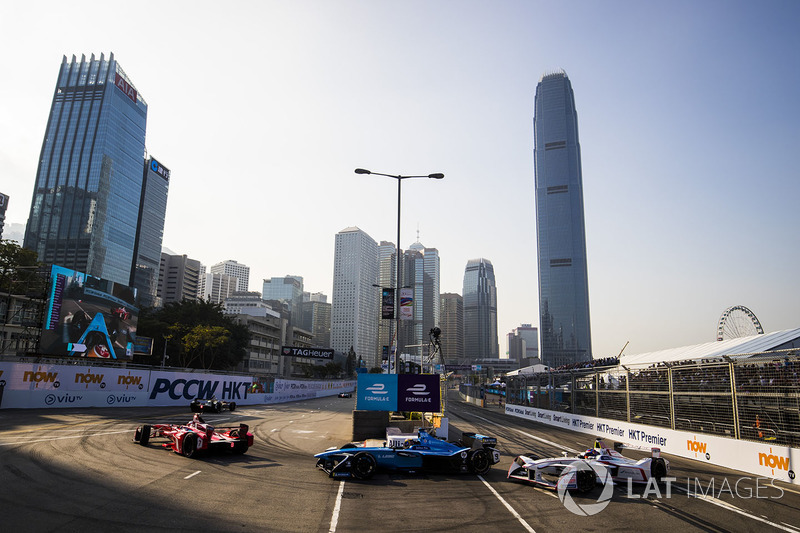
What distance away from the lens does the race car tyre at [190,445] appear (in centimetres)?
1495

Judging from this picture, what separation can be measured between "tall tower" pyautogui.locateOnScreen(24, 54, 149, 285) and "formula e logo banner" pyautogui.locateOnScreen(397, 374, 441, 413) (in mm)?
154417

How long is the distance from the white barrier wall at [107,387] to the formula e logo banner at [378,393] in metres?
22.1

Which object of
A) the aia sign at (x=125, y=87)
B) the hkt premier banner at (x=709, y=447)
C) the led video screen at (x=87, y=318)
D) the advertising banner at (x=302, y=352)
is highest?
the aia sign at (x=125, y=87)

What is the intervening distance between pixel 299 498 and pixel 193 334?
187 feet

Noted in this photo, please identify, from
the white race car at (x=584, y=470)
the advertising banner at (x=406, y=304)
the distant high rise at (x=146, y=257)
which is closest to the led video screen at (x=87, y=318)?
the advertising banner at (x=406, y=304)

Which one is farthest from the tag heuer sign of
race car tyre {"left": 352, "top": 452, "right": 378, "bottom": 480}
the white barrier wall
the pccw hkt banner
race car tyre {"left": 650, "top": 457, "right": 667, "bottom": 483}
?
race car tyre {"left": 650, "top": 457, "right": 667, "bottom": 483}

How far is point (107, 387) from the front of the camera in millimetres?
31984

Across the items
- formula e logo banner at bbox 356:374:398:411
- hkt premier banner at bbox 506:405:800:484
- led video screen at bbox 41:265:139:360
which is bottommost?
hkt premier banner at bbox 506:405:800:484

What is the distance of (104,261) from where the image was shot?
146 meters

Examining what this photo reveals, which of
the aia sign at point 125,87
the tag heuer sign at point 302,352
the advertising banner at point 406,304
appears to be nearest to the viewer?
the advertising banner at point 406,304

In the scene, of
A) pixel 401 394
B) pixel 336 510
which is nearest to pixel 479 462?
pixel 336 510

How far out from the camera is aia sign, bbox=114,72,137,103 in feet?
533

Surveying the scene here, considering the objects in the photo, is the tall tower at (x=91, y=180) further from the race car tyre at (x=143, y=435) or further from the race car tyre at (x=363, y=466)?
the race car tyre at (x=363, y=466)

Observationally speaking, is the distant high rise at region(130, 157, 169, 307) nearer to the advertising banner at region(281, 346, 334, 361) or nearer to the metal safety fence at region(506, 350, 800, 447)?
the advertising banner at region(281, 346, 334, 361)
